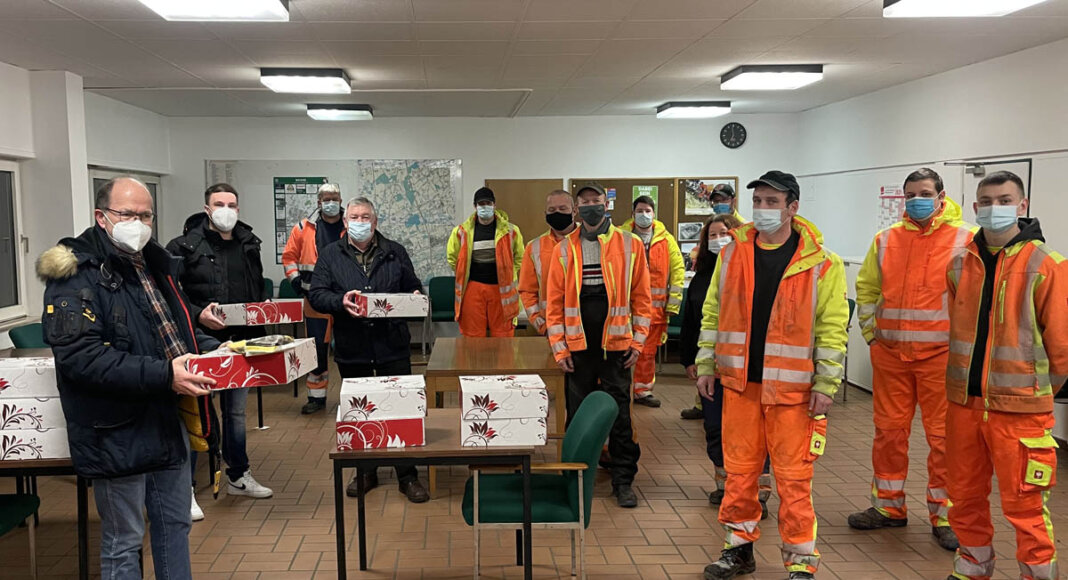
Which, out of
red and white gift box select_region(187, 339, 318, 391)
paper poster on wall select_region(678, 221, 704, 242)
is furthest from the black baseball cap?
paper poster on wall select_region(678, 221, 704, 242)

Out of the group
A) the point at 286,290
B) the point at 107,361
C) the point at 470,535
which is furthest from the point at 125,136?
the point at 107,361

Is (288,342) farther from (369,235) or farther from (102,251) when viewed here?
(369,235)

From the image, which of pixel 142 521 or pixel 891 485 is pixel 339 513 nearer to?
pixel 142 521

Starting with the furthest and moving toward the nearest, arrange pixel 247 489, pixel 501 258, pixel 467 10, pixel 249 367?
pixel 501 258
pixel 247 489
pixel 467 10
pixel 249 367

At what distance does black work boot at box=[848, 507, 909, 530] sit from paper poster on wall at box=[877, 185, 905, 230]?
12.1ft

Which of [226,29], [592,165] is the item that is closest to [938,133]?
[592,165]

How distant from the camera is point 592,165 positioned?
973cm

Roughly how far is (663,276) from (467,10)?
2807 millimetres

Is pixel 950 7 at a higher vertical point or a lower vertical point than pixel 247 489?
higher

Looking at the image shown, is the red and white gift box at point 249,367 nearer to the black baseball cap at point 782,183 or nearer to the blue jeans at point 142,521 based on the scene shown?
the blue jeans at point 142,521

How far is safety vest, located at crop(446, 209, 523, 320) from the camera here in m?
6.92

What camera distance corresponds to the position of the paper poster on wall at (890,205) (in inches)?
281

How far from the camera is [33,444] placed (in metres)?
2.89

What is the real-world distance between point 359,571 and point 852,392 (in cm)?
545
